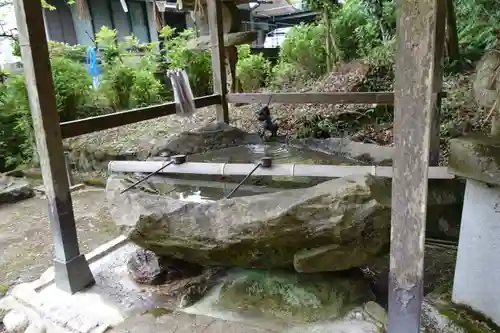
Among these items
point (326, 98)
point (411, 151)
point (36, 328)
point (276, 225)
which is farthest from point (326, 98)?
point (36, 328)

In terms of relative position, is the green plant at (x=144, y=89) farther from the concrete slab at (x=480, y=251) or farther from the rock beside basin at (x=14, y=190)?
the concrete slab at (x=480, y=251)

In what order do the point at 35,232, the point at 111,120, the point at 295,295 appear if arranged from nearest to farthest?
the point at 295,295 → the point at 111,120 → the point at 35,232

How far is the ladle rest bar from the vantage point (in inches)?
99.7

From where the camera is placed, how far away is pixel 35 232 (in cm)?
455

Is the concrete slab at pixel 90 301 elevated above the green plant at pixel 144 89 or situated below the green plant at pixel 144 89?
below

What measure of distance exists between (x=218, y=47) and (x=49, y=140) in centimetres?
228

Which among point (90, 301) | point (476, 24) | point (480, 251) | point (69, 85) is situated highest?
point (476, 24)

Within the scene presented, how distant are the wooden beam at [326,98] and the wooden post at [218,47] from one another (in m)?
0.18

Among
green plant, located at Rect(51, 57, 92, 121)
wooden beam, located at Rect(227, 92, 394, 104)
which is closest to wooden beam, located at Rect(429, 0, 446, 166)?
wooden beam, located at Rect(227, 92, 394, 104)

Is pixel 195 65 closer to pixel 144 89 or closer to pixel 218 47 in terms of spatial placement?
A: pixel 144 89

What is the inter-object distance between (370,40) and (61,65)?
5.67 m

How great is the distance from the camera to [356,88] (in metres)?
6.76

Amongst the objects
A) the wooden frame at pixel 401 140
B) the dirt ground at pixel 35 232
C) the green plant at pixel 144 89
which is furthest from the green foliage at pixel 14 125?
the wooden frame at pixel 401 140

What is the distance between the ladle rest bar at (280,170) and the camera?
253cm
